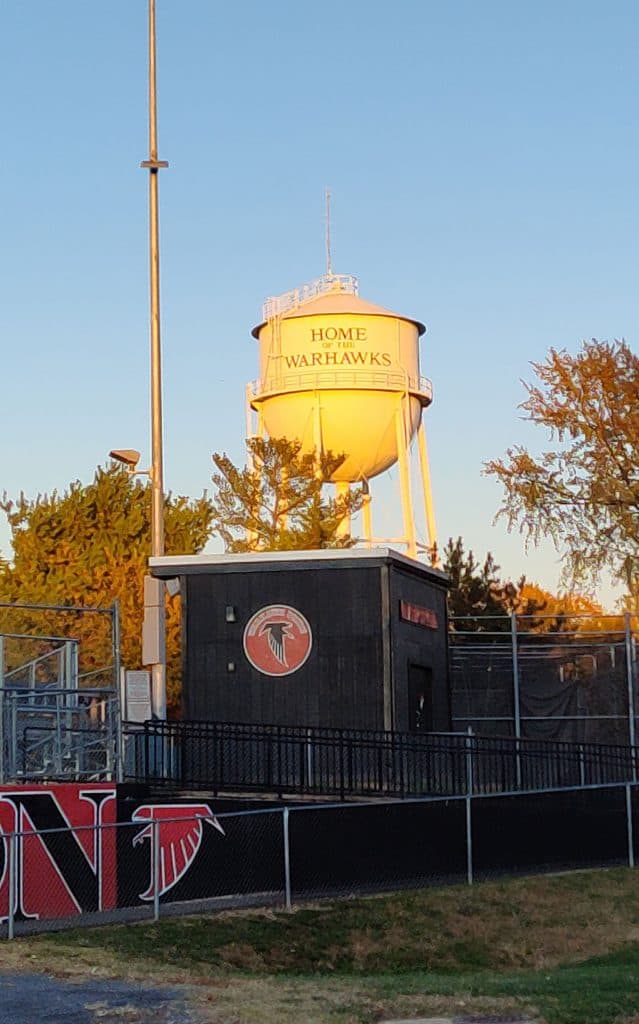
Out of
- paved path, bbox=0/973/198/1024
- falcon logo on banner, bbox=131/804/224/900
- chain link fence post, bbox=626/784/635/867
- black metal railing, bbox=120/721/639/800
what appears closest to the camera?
paved path, bbox=0/973/198/1024

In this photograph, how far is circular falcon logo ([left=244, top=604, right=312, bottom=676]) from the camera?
27.7 metres

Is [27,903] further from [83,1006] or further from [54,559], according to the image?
[54,559]

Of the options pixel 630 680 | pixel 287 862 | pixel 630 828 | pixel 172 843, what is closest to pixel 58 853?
pixel 172 843

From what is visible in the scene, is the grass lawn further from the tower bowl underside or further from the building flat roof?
the tower bowl underside

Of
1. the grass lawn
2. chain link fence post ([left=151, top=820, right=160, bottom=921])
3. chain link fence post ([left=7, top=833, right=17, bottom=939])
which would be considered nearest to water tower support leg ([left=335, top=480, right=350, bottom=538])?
the grass lawn

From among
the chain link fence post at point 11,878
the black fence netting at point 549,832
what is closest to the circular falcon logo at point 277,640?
the black fence netting at point 549,832

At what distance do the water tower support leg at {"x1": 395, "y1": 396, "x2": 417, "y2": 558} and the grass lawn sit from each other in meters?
28.7

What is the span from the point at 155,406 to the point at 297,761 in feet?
26.7

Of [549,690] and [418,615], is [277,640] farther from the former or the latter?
[549,690]

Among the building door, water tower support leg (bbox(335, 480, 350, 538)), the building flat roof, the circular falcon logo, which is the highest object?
water tower support leg (bbox(335, 480, 350, 538))

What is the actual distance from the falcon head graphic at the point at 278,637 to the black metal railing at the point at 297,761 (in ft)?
4.56

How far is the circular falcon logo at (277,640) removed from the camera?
2769 cm

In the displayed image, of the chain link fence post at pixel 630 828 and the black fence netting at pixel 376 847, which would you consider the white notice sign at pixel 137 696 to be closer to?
the black fence netting at pixel 376 847

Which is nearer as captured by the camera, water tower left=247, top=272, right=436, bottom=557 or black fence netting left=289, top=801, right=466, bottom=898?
black fence netting left=289, top=801, right=466, bottom=898
